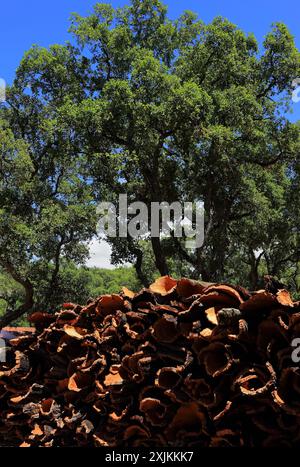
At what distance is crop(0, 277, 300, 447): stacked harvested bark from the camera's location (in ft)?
6.57

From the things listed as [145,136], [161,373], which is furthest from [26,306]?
[161,373]

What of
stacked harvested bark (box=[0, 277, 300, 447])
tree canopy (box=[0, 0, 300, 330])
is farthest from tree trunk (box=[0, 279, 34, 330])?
stacked harvested bark (box=[0, 277, 300, 447])

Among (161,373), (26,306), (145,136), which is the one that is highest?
(145,136)

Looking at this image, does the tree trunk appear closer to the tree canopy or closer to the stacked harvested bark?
the tree canopy

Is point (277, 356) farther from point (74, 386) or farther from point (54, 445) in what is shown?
point (54, 445)

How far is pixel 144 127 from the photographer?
44.4 feet

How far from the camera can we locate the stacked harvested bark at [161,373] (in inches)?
78.9

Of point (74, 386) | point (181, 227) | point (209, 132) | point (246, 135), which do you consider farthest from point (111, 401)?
point (181, 227)

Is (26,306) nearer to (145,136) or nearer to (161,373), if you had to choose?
(145,136)

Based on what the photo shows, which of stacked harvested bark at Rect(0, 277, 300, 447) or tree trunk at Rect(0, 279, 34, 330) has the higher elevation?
stacked harvested bark at Rect(0, 277, 300, 447)

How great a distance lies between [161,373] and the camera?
226 centimetres

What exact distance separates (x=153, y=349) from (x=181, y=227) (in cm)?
1482

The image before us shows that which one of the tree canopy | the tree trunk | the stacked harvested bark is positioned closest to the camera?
the stacked harvested bark
